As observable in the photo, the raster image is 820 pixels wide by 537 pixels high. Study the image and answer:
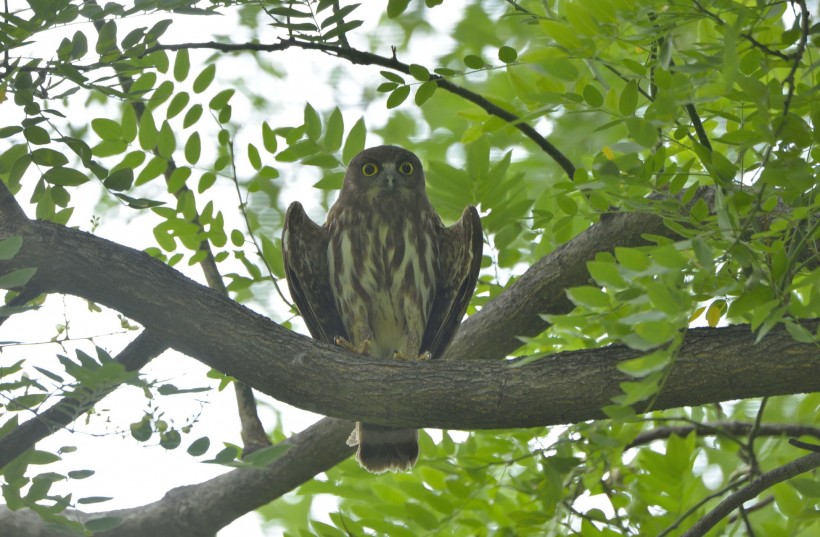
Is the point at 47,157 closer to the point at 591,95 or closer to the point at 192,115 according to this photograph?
the point at 192,115

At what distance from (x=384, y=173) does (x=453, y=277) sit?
916mm

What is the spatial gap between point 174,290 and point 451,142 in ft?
14.3

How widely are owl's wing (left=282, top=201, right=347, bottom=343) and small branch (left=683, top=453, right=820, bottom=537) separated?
266cm

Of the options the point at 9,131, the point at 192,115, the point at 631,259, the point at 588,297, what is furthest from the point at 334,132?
the point at 631,259

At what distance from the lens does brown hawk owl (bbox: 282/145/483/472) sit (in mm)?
5762

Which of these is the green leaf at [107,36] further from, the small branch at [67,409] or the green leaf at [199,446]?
the green leaf at [199,446]

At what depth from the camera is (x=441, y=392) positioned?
3.67 meters

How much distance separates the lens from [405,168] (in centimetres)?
646

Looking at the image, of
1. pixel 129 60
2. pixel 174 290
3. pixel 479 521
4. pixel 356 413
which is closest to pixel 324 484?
pixel 479 521

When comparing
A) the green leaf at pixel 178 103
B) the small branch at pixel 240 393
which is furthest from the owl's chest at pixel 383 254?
the green leaf at pixel 178 103

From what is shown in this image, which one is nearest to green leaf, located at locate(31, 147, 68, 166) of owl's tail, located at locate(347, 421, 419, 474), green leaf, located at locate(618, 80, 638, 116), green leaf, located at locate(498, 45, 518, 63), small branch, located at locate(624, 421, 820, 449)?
green leaf, located at locate(498, 45, 518, 63)

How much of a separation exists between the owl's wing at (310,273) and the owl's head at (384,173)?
0.42m

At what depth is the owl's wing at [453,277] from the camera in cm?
530

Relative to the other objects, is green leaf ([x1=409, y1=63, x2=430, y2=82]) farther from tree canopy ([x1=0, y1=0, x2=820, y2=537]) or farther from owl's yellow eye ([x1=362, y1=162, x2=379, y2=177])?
owl's yellow eye ([x1=362, y1=162, x2=379, y2=177])
